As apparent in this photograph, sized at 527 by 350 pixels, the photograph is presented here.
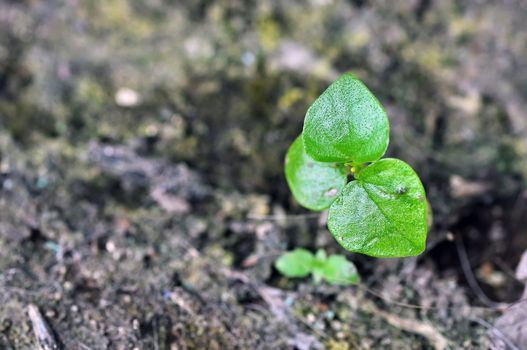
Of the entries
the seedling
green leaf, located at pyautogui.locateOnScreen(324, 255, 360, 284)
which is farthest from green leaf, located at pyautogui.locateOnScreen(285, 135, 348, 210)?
green leaf, located at pyautogui.locateOnScreen(324, 255, 360, 284)

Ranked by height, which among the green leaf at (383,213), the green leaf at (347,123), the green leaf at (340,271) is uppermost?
the green leaf at (347,123)

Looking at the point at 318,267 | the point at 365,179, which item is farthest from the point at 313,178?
the point at 318,267

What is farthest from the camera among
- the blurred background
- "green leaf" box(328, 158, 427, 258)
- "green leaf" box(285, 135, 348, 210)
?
the blurred background

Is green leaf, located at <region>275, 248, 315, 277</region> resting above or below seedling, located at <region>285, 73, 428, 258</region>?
below

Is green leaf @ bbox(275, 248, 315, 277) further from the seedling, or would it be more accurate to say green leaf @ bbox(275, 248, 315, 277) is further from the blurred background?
the seedling

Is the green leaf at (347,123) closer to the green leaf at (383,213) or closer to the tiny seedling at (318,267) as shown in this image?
the green leaf at (383,213)

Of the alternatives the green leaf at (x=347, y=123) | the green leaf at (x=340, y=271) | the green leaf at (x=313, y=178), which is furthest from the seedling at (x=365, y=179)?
the green leaf at (x=340, y=271)
